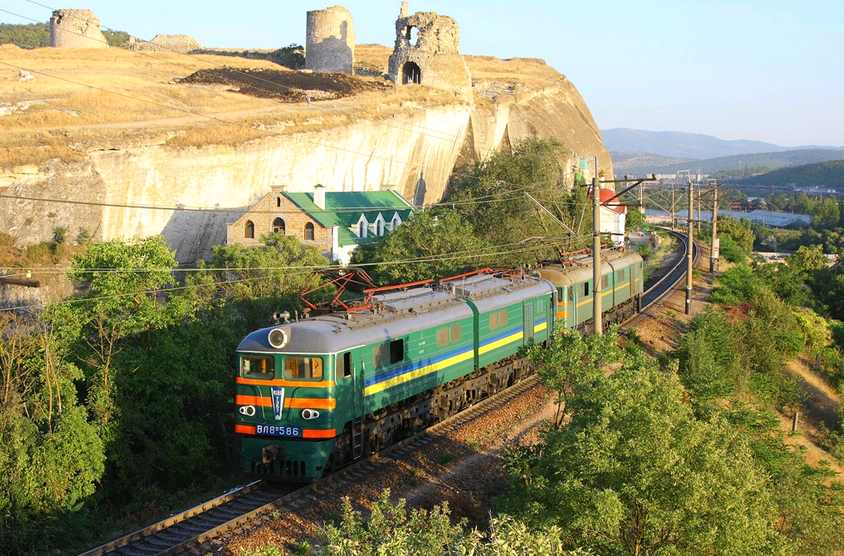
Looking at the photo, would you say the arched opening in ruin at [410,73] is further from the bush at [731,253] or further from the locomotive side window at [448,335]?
the locomotive side window at [448,335]

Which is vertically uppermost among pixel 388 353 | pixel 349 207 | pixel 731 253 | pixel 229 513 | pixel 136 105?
pixel 136 105

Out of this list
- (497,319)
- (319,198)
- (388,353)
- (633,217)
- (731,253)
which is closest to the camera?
(388,353)

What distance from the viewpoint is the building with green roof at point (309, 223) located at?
130 ft

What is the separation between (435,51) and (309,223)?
102 ft

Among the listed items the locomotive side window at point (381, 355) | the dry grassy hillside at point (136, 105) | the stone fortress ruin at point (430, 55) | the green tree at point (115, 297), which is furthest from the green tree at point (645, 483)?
the stone fortress ruin at point (430, 55)

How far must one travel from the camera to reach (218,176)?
141 ft

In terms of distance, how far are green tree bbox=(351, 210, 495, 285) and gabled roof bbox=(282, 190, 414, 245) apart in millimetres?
6269

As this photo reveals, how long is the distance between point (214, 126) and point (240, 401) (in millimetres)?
31501

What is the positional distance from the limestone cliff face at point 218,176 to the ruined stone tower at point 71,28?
141 feet

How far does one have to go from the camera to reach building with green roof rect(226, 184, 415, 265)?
3966cm

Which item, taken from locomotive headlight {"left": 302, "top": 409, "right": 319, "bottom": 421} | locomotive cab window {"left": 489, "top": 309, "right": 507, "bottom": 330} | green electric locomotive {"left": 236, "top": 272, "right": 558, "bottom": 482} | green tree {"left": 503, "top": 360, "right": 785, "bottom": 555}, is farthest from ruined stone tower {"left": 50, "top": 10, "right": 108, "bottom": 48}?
green tree {"left": 503, "top": 360, "right": 785, "bottom": 555}

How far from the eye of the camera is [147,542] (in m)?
13.4

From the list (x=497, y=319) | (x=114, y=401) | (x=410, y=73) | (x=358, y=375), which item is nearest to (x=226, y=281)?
(x=114, y=401)

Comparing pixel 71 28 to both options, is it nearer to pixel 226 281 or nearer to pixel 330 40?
pixel 330 40
